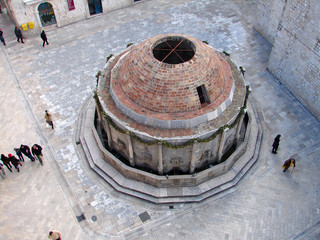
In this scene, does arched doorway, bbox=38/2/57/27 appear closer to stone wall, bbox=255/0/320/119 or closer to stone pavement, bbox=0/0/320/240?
stone pavement, bbox=0/0/320/240

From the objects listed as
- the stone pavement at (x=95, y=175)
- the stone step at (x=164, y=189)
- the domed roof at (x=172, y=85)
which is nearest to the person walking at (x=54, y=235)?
the stone pavement at (x=95, y=175)

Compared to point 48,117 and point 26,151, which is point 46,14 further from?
point 26,151

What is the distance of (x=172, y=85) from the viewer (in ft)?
51.1

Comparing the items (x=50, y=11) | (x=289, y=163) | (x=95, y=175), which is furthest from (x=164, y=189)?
(x=50, y=11)

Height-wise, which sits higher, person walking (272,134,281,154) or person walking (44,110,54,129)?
person walking (44,110,54,129)

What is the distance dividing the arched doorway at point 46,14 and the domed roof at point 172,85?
46.4 feet

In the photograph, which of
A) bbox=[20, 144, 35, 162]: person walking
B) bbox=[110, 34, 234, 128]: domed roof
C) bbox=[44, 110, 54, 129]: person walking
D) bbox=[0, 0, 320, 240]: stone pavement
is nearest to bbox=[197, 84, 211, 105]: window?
bbox=[110, 34, 234, 128]: domed roof

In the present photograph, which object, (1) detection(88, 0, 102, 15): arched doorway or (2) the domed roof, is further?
(1) detection(88, 0, 102, 15): arched doorway

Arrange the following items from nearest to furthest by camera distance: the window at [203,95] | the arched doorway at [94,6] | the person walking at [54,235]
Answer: the person walking at [54,235] < the window at [203,95] < the arched doorway at [94,6]

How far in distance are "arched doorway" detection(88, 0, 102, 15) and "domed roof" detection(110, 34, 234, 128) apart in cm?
1460

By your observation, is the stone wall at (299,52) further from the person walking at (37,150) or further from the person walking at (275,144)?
the person walking at (37,150)

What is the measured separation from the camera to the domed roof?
1569 cm

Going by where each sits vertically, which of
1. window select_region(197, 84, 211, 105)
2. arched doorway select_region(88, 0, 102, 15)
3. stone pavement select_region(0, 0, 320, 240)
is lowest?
stone pavement select_region(0, 0, 320, 240)

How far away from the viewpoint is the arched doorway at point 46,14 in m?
27.2
